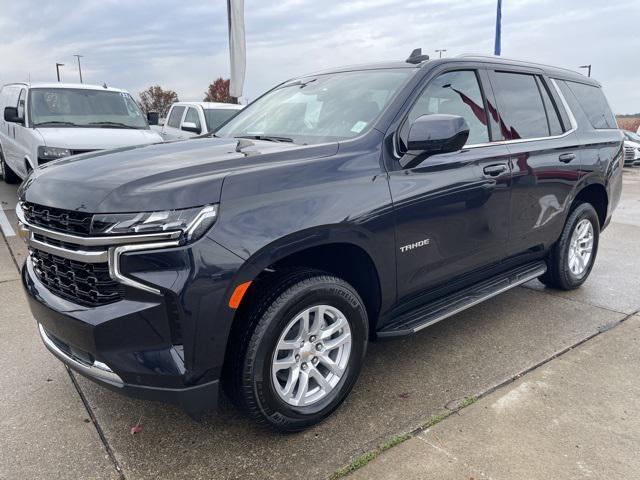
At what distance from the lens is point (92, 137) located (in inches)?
280

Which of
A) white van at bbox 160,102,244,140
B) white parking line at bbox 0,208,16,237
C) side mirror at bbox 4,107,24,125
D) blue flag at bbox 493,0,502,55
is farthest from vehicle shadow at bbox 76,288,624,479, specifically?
blue flag at bbox 493,0,502,55

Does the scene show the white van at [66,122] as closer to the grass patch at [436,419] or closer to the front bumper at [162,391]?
the front bumper at [162,391]

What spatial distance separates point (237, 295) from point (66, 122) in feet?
22.6

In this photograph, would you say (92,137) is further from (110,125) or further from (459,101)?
(459,101)

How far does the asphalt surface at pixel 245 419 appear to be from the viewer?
243cm

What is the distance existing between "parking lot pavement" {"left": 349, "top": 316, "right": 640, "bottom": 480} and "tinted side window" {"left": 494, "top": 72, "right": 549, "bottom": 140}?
65.4 inches

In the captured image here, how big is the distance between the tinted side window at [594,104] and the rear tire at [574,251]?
30.6 inches

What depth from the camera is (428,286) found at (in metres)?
3.17

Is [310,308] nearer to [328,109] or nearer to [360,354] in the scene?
[360,354]

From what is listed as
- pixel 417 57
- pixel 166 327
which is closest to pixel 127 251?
pixel 166 327

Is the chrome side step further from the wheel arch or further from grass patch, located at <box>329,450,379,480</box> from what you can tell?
grass patch, located at <box>329,450,379,480</box>

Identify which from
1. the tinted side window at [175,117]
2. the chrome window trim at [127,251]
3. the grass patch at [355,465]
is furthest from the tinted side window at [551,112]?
the tinted side window at [175,117]

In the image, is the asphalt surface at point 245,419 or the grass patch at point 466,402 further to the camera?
the grass patch at point 466,402

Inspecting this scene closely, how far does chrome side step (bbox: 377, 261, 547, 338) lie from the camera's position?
118 inches
